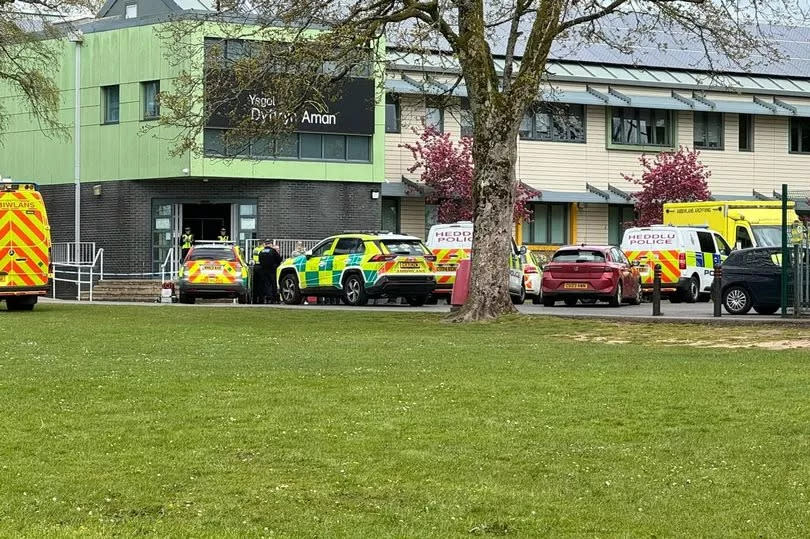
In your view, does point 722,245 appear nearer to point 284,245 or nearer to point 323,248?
point 323,248

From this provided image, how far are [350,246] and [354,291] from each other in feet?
3.43

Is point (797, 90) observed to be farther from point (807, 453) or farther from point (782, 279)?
point (807, 453)

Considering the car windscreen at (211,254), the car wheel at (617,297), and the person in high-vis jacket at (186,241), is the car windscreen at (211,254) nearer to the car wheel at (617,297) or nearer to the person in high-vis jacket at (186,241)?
the person in high-vis jacket at (186,241)

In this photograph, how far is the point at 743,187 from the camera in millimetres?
57625

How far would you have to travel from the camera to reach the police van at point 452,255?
37.4 m

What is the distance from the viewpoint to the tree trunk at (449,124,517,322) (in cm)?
2683

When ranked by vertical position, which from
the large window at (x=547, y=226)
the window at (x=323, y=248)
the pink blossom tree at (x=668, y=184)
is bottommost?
the window at (x=323, y=248)

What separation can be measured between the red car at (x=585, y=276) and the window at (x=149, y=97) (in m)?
18.0

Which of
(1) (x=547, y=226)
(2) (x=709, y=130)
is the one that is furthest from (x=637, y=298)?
(2) (x=709, y=130)

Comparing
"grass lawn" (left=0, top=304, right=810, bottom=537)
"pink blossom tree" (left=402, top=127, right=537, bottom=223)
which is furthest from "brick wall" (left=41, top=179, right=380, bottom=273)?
"grass lawn" (left=0, top=304, right=810, bottom=537)

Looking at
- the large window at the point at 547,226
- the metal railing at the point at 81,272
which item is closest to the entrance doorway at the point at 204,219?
the metal railing at the point at 81,272

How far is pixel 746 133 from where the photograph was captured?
58.1 meters

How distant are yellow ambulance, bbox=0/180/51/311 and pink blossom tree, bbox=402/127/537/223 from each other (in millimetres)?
19292

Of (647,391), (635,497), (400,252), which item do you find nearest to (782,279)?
(400,252)
